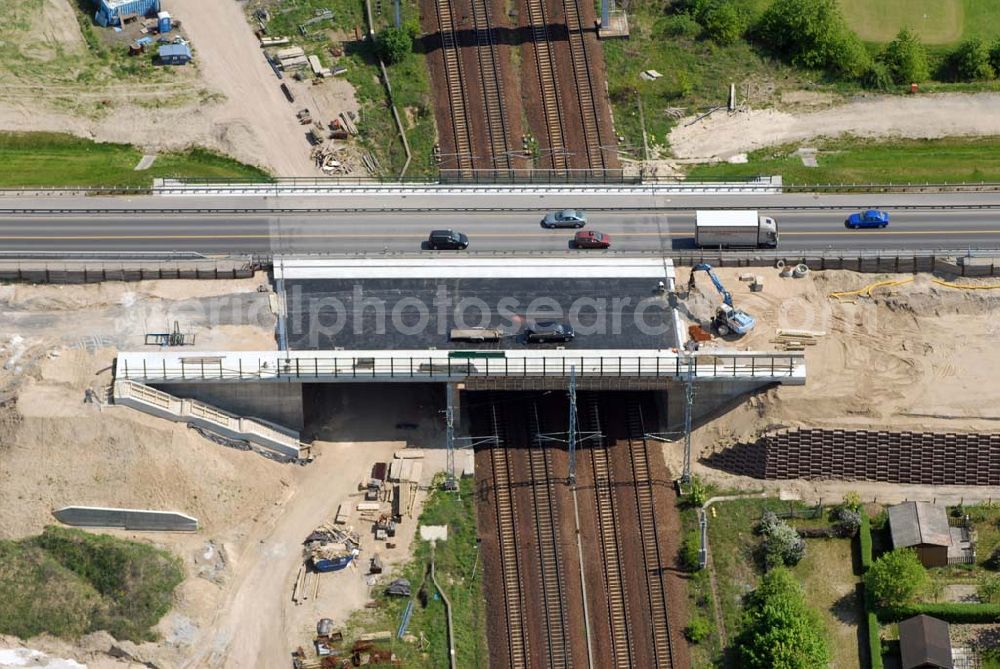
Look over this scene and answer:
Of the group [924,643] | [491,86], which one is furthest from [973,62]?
[924,643]

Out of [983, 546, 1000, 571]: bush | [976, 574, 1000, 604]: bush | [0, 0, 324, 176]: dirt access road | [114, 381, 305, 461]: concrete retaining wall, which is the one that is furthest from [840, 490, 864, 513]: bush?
[0, 0, 324, 176]: dirt access road

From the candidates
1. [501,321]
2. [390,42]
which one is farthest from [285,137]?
[501,321]

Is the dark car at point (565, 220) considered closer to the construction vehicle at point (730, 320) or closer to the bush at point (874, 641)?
the construction vehicle at point (730, 320)

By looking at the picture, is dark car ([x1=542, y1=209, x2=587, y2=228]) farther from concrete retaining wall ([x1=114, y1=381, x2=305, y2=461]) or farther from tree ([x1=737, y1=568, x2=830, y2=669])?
tree ([x1=737, y1=568, x2=830, y2=669])

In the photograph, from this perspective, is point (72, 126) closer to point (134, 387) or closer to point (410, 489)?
point (134, 387)

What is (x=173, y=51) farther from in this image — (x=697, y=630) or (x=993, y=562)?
(x=993, y=562)

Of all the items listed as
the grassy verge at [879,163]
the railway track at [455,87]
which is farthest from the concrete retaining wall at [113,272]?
the grassy verge at [879,163]
